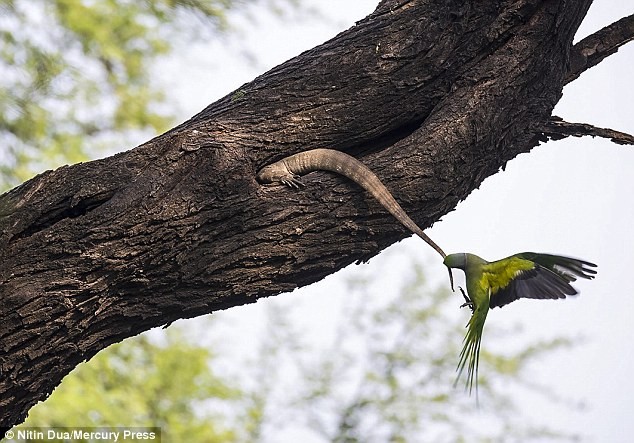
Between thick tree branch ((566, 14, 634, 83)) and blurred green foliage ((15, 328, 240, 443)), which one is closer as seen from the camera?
thick tree branch ((566, 14, 634, 83))

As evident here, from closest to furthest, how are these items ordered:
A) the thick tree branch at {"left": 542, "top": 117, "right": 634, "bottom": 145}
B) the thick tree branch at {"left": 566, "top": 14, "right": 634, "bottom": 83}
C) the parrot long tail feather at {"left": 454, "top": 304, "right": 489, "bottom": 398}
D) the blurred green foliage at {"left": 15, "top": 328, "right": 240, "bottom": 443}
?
the parrot long tail feather at {"left": 454, "top": 304, "right": 489, "bottom": 398} < the thick tree branch at {"left": 542, "top": 117, "right": 634, "bottom": 145} < the thick tree branch at {"left": 566, "top": 14, "right": 634, "bottom": 83} < the blurred green foliage at {"left": 15, "top": 328, "right": 240, "bottom": 443}

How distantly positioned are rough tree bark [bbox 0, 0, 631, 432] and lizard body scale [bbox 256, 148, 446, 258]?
45mm

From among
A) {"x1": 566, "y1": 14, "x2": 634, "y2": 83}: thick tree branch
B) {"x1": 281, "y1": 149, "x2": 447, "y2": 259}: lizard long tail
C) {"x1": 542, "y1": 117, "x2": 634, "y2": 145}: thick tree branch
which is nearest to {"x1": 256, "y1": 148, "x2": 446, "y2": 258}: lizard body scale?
{"x1": 281, "y1": 149, "x2": 447, "y2": 259}: lizard long tail

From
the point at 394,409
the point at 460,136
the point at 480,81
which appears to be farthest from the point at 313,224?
the point at 394,409

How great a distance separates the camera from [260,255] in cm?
269

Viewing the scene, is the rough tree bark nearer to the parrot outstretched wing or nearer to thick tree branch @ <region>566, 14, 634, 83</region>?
thick tree branch @ <region>566, 14, 634, 83</region>


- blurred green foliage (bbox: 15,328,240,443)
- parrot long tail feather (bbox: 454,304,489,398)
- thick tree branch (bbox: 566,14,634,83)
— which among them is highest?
blurred green foliage (bbox: 15,328,240,443)

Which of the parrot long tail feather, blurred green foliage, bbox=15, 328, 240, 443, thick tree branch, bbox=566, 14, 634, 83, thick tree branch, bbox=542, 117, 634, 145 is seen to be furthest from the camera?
blurred green foliage, bbox=15, 328, 240, 443

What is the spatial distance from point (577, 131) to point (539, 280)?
82 centimetres

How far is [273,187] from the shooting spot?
282 cm

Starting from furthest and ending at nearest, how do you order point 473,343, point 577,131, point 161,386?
point 161,386 → point 577,131 → point 473,343

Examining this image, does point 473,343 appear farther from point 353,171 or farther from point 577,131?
point 577,131

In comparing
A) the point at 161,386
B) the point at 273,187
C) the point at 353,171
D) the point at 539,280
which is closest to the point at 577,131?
the point at 539,280

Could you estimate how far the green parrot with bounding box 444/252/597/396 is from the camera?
8.97ft
